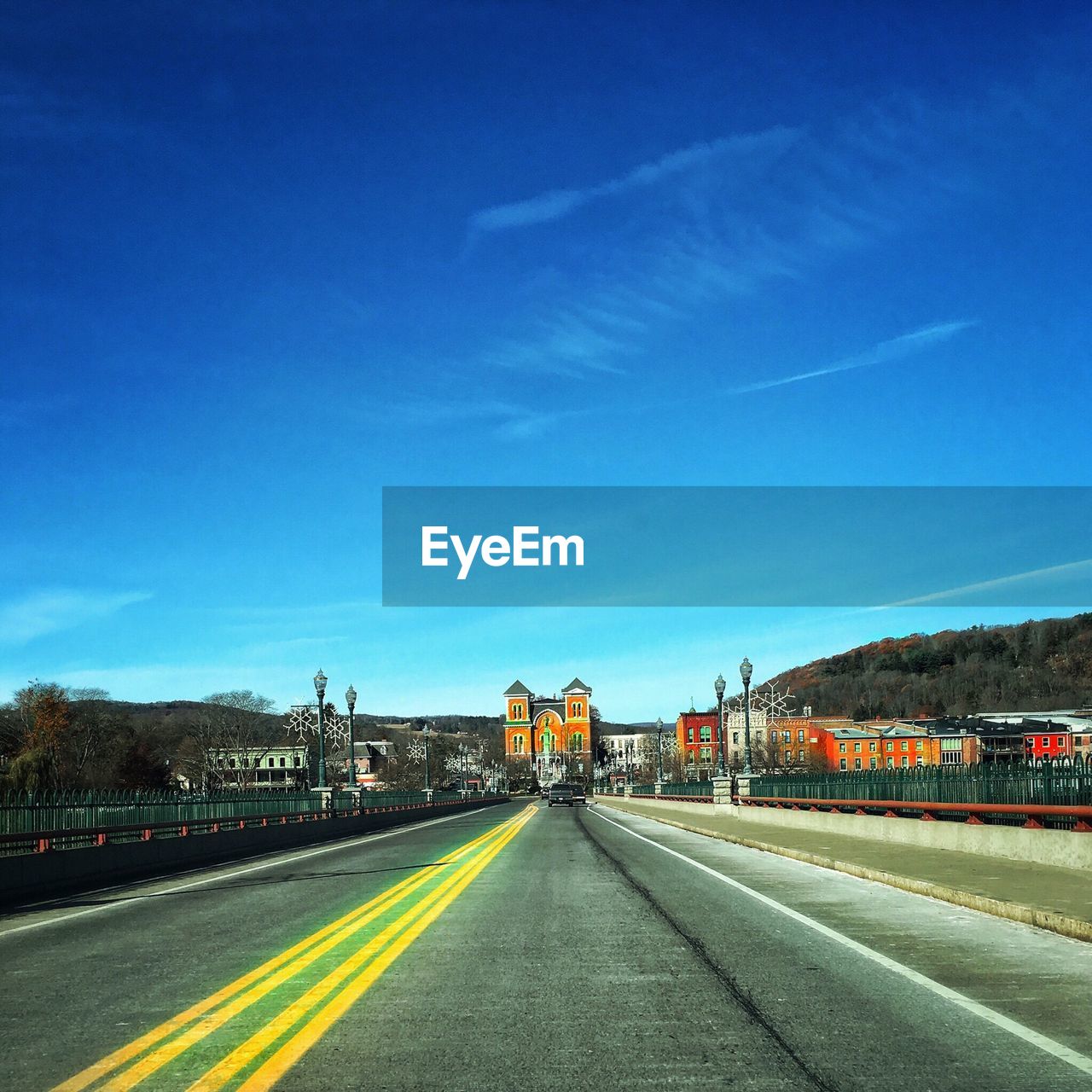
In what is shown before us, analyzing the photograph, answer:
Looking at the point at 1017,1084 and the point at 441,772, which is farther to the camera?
the point at 441,772

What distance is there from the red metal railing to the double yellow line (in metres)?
8.80

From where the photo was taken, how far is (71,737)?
9788cm

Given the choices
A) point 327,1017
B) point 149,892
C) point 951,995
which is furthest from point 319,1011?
point 149,892

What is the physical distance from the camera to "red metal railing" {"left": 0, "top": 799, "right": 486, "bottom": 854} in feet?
64.7

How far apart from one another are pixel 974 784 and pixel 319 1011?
17656 millimetres

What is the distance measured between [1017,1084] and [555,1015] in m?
2.95

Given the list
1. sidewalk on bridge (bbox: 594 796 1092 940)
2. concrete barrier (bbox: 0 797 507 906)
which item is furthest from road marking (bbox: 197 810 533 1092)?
concrete barrier (bbox: 0 797 507 906)

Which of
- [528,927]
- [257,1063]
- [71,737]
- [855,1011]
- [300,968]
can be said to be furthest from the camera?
[71,737]

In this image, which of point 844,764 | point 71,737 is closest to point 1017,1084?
point 71,737

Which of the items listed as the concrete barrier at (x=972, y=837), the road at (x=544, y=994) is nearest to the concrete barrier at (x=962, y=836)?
the concrete barrier at (x=972, y=837)

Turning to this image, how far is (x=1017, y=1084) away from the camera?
577cm

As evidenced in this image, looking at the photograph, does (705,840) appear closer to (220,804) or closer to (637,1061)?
(220,804)

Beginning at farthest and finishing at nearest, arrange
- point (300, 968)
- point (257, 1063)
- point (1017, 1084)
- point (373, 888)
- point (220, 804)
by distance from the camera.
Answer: point (220, 804)
point (373, 888)
point (300, 968)
point (257, 1063)
point (1017, 1084)

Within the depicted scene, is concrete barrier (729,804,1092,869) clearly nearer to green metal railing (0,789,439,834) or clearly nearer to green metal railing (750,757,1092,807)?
green metal railing (750,757,1092,807)
